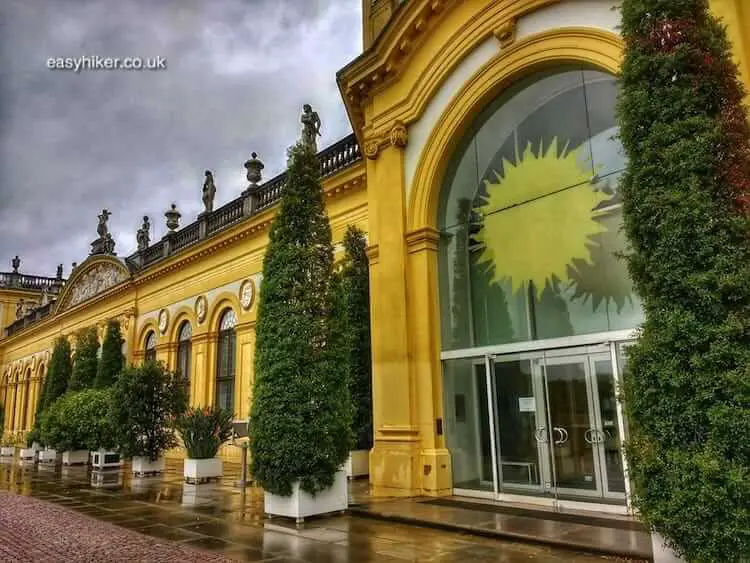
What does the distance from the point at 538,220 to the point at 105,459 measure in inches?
531

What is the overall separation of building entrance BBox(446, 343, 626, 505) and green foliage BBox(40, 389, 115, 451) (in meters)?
11.1

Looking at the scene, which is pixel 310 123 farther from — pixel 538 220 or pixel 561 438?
pixel 561 438

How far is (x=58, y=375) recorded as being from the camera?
74.8 ft

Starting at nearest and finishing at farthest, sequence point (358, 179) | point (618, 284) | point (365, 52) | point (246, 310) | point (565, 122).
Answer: point (618, 284) < point (565, 122) < point (365, 52) < point (358, 179) < point (246, 310)

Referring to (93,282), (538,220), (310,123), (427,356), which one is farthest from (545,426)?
(93,282)

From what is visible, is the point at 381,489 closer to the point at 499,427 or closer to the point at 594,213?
the point at 499,427

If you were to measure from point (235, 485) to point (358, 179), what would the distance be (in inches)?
291

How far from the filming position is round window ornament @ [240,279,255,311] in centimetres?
1778

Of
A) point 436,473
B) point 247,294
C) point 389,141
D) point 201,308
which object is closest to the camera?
point 436,473

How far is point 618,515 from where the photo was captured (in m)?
7.54

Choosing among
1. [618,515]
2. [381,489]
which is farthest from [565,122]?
[381,489]

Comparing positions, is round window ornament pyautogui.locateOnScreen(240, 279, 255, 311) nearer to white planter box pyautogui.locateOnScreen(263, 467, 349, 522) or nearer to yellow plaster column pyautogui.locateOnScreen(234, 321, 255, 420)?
yellow plaster column pyautogui.locateOnScreen(234, 321, 255, 420)

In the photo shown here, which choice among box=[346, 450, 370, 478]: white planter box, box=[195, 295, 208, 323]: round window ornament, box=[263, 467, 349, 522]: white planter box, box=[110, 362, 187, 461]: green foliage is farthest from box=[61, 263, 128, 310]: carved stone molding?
box=[263, 467, 349, 522]: white planter box

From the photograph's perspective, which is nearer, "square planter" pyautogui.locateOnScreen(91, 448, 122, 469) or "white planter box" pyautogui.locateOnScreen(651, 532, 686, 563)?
"white planter box" pyautogui.locateOnScreen(651, 532, 686, 563)
